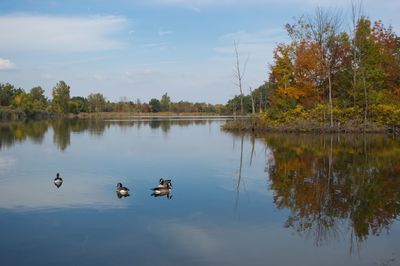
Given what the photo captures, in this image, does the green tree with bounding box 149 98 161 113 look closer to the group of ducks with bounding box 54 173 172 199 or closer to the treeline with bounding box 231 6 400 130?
the treeline with bounding box 231 6 400 130

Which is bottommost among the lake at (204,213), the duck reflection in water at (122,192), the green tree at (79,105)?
the lake at (204,213)

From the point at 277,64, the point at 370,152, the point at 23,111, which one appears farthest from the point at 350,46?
the point at 23,111

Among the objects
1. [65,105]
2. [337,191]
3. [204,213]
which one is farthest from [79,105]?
[204,213]

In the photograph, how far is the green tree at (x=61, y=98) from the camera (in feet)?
334

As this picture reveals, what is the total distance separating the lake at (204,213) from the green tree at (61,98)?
87168mm

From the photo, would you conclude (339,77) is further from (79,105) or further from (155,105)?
(155,105)

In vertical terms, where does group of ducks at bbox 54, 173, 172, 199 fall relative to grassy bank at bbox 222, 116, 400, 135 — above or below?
below

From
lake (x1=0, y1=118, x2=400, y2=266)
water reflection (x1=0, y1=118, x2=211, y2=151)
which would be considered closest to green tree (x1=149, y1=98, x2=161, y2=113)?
water reflection (x1=0, y1=118, x2=211, y2=151)

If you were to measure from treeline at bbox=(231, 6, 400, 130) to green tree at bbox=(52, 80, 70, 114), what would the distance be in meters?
72.2

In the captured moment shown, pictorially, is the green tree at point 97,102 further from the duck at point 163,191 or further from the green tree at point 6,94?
the duck at point 163,191

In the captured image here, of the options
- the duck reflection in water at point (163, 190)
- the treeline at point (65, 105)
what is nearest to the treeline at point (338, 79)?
the duck reflection in water at point (163, 190)

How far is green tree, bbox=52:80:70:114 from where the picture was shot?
101750 mm

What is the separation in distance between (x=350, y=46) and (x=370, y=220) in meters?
31.8

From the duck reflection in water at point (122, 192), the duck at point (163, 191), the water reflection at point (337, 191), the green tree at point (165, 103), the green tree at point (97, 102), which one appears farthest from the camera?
the green tree at point (165, 103)
